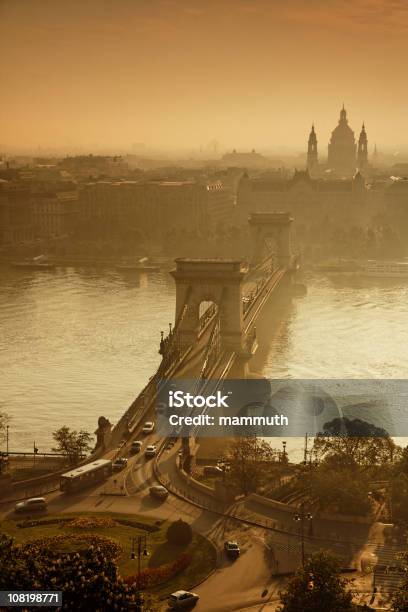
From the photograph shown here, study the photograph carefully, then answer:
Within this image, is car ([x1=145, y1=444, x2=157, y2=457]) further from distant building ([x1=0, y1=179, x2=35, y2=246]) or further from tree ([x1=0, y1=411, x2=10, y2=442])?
distant building ([x1=0, y1=179, x2=35, y2=246])

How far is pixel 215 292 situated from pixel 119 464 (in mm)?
7542

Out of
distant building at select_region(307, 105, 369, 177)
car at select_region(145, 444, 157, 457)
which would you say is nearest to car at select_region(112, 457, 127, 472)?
car at select_region(145, 444, 157, 457)

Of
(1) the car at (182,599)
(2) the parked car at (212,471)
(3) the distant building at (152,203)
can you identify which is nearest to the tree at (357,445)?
(2) the parked car at (212,471)

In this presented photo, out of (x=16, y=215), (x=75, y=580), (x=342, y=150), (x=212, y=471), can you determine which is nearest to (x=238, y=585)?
(x=75, y=580)

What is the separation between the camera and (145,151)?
128 metres

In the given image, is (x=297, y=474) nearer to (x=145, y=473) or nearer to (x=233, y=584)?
(x=145, y=473)

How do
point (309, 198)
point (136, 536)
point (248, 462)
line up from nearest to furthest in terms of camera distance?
point (136, 536), point (248, 462), point (309, 198)

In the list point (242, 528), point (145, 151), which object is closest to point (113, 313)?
point (242, 528)

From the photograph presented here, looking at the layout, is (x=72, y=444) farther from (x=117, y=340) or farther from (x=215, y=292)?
(x=117, y=340)

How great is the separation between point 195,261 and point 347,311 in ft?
21.5

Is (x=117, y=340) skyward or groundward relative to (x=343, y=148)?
groundward

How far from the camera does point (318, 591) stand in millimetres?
7680

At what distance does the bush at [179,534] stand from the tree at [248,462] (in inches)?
59.7

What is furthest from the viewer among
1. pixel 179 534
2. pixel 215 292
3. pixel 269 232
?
pixel 269 232
